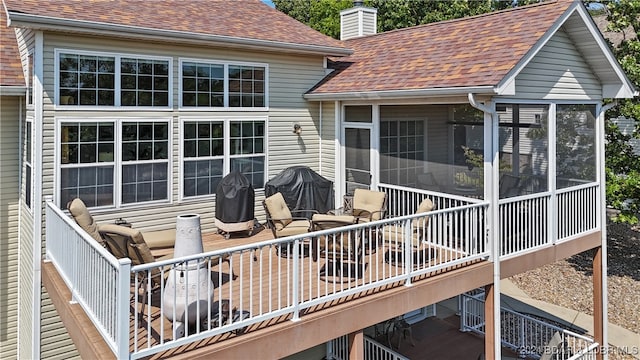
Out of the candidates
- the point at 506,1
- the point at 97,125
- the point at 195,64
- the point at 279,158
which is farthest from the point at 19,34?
the point at 506,1

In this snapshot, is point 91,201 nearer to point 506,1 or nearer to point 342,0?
point 506,1

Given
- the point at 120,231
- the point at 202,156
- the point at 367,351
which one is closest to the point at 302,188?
the point at 202,156

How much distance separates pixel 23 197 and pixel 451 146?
7714 mm

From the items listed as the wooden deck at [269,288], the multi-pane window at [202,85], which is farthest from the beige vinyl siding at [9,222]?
the wooden deck at [269,288]

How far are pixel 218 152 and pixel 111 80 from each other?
7.52 feet

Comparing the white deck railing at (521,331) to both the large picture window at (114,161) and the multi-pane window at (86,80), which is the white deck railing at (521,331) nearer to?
the large picture window at (114,161)

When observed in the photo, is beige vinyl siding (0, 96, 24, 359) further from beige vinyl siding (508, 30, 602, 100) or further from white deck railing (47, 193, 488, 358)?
beige vinyl siding (508, 30, 602, 100)

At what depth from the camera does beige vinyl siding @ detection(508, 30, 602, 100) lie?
7852 millimetres

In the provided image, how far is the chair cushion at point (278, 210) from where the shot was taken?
26.3 feet

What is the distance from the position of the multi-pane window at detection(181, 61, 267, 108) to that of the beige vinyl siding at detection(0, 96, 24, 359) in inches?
115

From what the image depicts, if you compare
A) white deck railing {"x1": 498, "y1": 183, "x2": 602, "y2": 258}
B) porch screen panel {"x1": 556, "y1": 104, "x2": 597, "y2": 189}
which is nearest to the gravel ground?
white deck railing {"x1": 498, "y1": 183, "x2": 602, "y2": 258}

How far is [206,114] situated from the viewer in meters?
8.86

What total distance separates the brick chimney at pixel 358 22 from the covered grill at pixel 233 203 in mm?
7329

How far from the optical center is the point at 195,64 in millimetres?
8648
